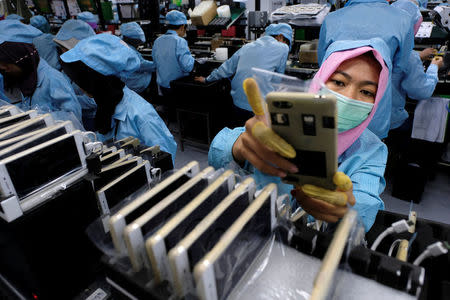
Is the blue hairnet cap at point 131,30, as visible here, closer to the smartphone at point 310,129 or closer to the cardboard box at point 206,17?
the cardboard box at point 206,17

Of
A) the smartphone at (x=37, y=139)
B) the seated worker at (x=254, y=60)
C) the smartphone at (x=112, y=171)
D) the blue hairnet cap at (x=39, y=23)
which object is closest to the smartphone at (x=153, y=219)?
the smartphone at (x=112, y=171)

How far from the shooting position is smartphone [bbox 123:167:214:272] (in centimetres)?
49

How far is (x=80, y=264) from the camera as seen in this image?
1.00 meters

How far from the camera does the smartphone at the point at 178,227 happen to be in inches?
18.4

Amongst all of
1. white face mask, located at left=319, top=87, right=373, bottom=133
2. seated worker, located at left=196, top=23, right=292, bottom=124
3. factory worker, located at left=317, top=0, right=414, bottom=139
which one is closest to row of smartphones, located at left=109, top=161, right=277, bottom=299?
white face mask, located at left=319, top=87, right=373, bottom=133

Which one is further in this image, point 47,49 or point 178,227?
point 47,49

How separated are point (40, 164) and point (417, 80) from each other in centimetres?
251

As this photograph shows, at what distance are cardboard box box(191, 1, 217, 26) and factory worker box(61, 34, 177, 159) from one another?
324cm

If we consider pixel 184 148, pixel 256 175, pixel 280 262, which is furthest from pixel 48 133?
pixel 184 148

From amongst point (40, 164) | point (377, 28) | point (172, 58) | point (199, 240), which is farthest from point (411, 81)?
point (172, 58)

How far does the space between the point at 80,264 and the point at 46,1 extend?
24.4ft

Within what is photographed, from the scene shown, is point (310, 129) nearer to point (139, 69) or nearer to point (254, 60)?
point (254, 60)

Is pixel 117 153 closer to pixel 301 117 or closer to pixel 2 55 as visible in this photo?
pixel 301 117

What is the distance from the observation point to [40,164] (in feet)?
2.93
